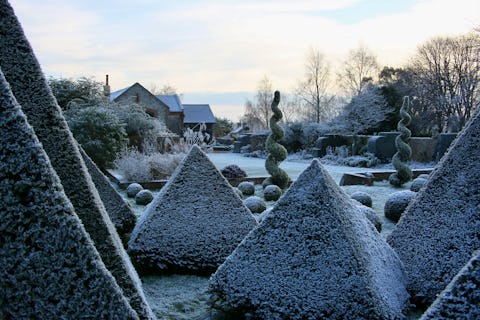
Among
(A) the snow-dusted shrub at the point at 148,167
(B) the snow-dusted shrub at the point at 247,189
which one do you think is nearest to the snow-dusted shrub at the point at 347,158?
(A) the snow-dusted shrub at the point at 148,167

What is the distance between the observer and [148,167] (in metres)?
14.0

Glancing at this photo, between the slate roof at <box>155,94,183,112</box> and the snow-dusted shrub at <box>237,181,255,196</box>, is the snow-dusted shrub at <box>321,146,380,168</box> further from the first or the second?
the slate roof at <box>155,94,183,112</box>

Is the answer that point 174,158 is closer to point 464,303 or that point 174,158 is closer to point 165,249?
point 165,249

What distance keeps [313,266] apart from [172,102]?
40.5 metres

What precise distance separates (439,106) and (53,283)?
110 feet

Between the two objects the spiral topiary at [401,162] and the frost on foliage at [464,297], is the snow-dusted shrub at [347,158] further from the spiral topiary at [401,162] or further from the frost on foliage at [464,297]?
the frost on foliage at [464,297]

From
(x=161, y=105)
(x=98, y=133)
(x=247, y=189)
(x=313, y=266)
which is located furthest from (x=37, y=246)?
(x=161, y=105)

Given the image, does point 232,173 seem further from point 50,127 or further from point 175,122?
point 175,122

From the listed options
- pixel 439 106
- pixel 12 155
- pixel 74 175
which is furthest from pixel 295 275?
pixel 439 106

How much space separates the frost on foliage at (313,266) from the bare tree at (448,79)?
2898cm

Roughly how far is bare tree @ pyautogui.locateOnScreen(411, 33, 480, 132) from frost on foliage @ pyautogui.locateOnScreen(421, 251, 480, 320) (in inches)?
1196

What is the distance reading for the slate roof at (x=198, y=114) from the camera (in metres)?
47.5

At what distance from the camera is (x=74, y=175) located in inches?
125

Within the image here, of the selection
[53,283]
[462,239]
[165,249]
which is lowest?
[165,249]
